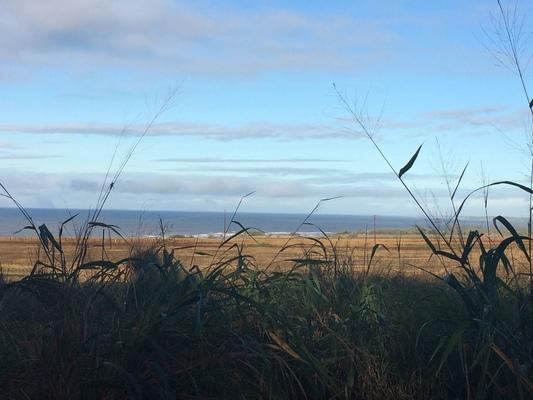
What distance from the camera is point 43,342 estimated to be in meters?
5.34

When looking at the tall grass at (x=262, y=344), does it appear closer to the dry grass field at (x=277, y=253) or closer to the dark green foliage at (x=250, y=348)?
the dark green foliage at (x=250, y=348)

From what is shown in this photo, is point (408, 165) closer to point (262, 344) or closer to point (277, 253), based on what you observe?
point (262, 344)

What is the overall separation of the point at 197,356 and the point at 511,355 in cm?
197

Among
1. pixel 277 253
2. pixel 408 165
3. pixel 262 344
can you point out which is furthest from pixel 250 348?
pixel 277 253

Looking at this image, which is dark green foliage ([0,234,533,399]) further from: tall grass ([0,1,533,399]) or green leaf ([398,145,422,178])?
green leaf ([398,145,422,178])

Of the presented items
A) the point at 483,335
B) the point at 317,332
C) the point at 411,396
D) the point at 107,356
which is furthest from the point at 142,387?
the point at 483,335

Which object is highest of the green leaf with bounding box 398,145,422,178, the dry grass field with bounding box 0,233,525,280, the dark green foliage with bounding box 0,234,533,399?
the green leaf with bounding box 398,145,422,178

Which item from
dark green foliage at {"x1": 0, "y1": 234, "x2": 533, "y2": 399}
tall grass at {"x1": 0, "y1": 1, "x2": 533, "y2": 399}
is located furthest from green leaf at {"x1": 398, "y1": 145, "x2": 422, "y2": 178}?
dark green foliage at {"x1": 0, "y1": 234, "x2": 533, "y2": 399}

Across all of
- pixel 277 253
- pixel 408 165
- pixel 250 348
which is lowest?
pixel 250 348

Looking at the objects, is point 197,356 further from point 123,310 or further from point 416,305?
point 416,305

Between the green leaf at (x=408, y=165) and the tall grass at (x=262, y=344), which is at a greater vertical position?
the green leaf at (x=408, y=165)

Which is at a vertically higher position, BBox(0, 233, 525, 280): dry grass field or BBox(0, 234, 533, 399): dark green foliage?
BBox(0, 233, 525, 280): dry grass field

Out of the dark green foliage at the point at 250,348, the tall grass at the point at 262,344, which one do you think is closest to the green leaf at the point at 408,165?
the tall grass at the point at 262,344

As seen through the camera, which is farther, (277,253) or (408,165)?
(277,253)
